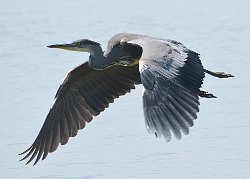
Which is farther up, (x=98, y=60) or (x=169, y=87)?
(x=169, y=87)

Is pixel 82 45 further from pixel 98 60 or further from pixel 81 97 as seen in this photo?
pixel 81 97

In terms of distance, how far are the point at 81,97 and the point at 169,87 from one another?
2233mm

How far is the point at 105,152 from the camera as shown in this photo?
9.43 m

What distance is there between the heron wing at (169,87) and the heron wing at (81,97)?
4.28 ft

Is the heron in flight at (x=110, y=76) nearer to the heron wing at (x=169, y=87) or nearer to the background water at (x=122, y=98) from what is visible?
the heron wing at (x=169, y=87)

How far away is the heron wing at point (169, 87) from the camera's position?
7.00 metres

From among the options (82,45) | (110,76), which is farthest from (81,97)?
(82,45)

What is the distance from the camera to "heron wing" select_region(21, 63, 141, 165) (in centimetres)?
934

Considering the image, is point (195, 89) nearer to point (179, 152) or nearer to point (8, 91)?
point (179, 152)

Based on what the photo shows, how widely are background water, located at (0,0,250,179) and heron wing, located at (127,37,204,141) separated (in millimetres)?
1295

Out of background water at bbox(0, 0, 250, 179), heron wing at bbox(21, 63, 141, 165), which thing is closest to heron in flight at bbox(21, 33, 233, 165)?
heron wing at bbox(21, 63, 141, 165)

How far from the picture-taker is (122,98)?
36.7ft

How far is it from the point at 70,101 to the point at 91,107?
214 mm

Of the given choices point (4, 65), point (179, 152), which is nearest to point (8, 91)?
point (4, 65)
